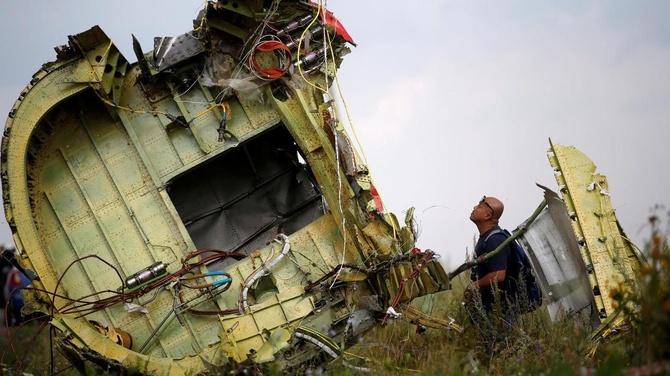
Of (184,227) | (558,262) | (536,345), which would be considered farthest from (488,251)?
(184,227)

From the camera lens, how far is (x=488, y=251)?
7.77m

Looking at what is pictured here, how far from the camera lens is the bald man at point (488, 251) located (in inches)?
298

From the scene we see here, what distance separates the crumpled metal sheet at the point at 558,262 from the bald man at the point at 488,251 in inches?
12.1

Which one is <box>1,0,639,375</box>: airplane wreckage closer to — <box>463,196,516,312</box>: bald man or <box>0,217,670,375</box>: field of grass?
<box>463,196,516,312</box>: bald man

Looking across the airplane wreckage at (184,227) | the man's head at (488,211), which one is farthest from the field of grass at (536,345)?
the man's head at (488,211)

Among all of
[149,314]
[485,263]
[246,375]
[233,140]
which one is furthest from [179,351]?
[485,263]

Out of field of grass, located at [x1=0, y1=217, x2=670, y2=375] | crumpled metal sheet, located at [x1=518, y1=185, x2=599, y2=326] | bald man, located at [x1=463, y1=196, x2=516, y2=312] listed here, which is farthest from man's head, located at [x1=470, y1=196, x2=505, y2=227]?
field of grass, located at [x1=0, y1=217, x2=670, y2=375]

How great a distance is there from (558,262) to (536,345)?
1.61m

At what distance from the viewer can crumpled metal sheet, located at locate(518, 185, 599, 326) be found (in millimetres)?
7746

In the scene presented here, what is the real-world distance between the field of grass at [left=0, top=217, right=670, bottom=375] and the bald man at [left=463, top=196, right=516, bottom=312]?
1.12 ft

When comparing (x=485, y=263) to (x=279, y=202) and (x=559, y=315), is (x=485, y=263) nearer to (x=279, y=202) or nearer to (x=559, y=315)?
(x=559, y=315)

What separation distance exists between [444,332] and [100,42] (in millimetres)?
4975

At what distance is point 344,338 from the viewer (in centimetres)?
722

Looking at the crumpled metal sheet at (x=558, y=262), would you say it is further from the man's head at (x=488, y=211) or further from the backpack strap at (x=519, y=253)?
the man's head at (x=488, y=211)
